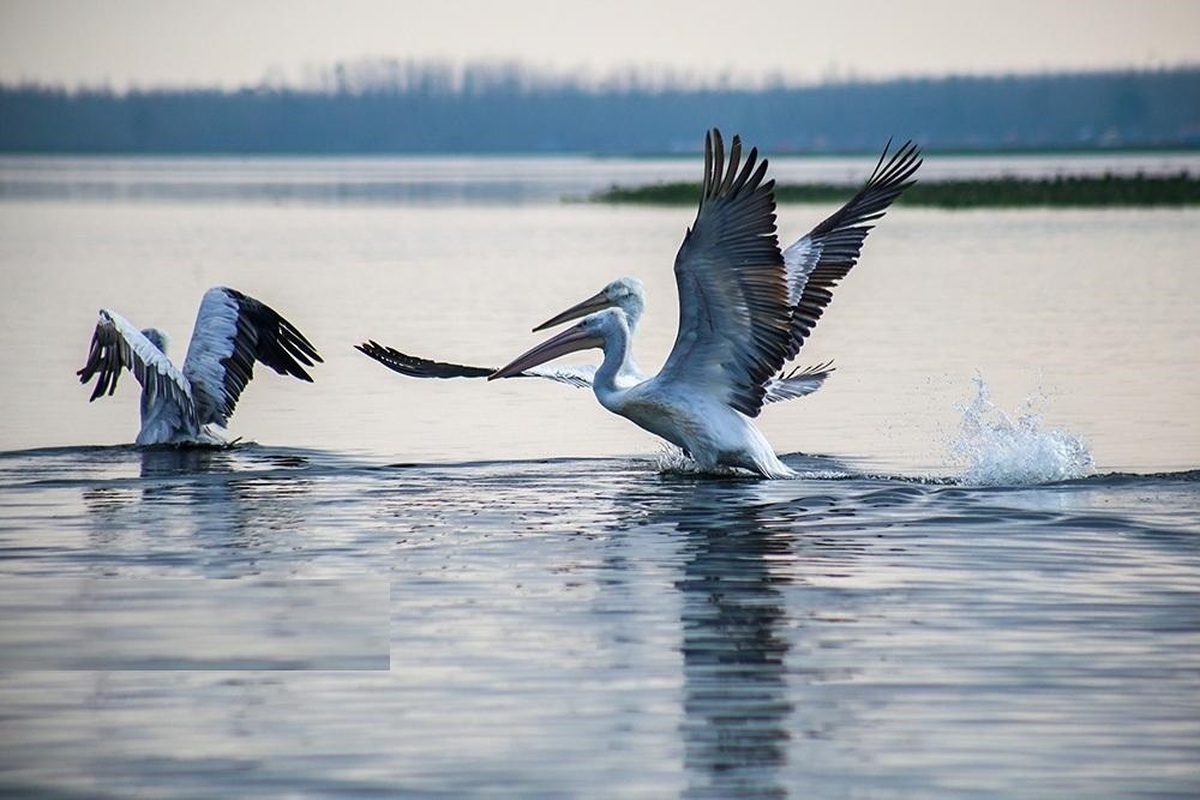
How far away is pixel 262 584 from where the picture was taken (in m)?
8.28

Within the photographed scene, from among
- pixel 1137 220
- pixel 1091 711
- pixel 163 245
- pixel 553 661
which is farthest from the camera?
pixel 1137 220

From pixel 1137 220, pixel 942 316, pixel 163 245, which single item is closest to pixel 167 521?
pixel 942 316

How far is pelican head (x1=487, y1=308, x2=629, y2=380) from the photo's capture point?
448 inches

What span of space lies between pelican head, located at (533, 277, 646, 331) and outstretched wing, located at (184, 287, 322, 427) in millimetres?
1911

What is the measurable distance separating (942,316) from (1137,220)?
70.0 ft

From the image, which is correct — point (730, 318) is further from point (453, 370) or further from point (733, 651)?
point (733, 651)

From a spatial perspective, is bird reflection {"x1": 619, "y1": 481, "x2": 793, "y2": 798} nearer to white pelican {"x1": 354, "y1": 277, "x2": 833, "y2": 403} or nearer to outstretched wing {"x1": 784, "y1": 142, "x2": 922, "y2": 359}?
white pelican {"x1": 354, "y1": 277, "x2": 833, "y2": 403}

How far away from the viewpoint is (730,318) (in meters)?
10.4

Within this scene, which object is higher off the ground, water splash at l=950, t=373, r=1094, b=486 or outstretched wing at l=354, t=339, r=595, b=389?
outstretched wing at l=354, t=339, r=595, b=389

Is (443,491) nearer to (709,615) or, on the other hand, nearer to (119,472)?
(119,472)

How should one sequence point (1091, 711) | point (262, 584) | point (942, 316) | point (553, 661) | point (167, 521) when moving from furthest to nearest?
point (942, 316) < point (167, 521) < point (262, 584) < point (553, 661) < point (1091, 711)

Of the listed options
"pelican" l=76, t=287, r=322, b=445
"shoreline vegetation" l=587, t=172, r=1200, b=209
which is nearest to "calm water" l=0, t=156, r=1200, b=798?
"pelican" l=76, t=287, r=322, b=445

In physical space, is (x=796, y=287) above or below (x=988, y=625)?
above

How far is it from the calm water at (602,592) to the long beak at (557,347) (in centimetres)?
50
